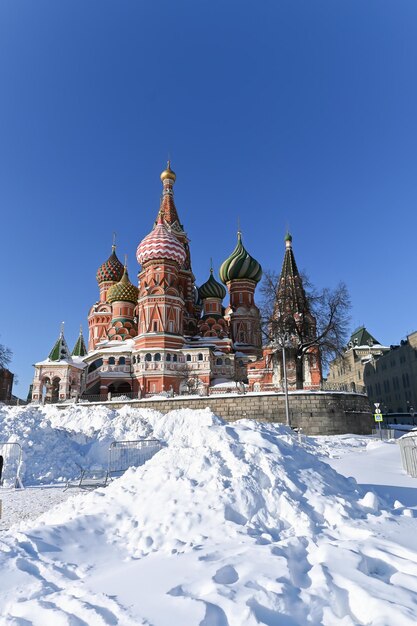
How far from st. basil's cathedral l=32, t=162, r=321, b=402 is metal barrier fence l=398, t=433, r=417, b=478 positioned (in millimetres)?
18353

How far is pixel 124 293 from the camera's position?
1973 inches

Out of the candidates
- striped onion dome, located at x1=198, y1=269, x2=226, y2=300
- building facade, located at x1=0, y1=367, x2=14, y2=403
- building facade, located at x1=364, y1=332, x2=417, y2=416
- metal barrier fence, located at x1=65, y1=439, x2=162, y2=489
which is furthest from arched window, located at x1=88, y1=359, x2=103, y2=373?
building facade, located at x1=364, y1=332, x2=417, y2=416

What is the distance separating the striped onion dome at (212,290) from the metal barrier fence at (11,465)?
3779 cm

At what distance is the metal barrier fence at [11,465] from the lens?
504 inches

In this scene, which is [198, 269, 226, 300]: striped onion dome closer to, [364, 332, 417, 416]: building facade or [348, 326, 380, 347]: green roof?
[364, 332, 417, 416]: building facade

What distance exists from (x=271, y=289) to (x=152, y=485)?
1115 inches

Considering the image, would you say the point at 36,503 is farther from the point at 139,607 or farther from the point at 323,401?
the point at 323,401

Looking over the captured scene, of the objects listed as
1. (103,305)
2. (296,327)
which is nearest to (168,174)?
(103,305)

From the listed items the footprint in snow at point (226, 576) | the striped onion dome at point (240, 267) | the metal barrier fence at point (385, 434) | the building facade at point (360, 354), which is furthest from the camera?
the building facade at point (360, 354)

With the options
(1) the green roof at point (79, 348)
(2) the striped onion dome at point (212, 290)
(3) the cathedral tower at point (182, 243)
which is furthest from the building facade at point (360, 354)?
(1) the green roof at point (79, 348)

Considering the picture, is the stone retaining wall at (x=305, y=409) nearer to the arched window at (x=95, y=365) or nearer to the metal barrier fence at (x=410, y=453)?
the metal barrier fence at (x=410, y=453)

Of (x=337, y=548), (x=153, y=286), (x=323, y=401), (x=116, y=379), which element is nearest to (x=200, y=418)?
(x=323, y=401)

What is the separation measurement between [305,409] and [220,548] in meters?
23.8

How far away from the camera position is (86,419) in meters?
24.3
